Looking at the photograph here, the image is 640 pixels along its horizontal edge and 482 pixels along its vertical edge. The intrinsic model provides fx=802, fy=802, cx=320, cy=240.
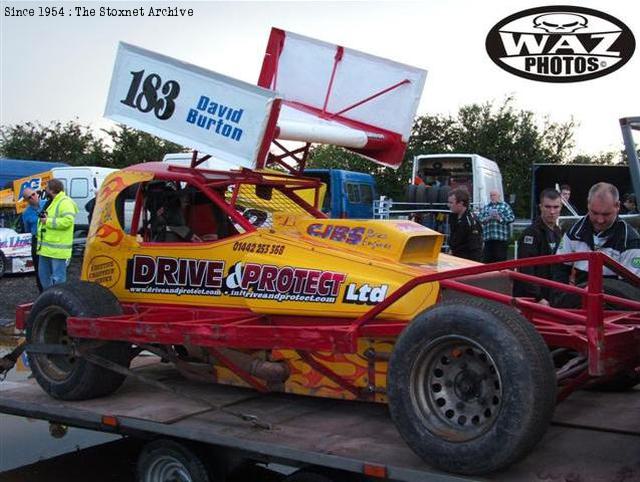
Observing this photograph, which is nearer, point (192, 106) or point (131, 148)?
point (192, 106)

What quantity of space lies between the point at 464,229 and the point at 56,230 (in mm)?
5343

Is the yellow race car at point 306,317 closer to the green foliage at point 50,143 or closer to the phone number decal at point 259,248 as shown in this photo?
the phone number decal at point 259,248

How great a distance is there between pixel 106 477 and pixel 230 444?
1.77 metres

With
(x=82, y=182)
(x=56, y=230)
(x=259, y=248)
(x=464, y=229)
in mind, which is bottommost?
(x=56, y=230)

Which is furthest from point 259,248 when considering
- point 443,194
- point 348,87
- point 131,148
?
point 131,148

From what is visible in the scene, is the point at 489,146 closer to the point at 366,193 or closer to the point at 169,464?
the point at 366,193

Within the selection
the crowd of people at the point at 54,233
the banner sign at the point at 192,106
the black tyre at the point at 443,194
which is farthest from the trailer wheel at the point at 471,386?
the black tyre at the point at 443,194

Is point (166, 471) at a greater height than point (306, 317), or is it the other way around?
point (306, 317)

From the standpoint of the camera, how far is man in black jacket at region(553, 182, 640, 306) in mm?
4883

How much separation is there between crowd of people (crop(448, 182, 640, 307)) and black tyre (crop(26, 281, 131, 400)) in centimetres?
288

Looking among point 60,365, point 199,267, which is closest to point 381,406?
point 199,267

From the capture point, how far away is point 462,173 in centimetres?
1847

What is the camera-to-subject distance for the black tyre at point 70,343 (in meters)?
5.34

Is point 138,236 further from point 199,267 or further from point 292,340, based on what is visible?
point 292,340
